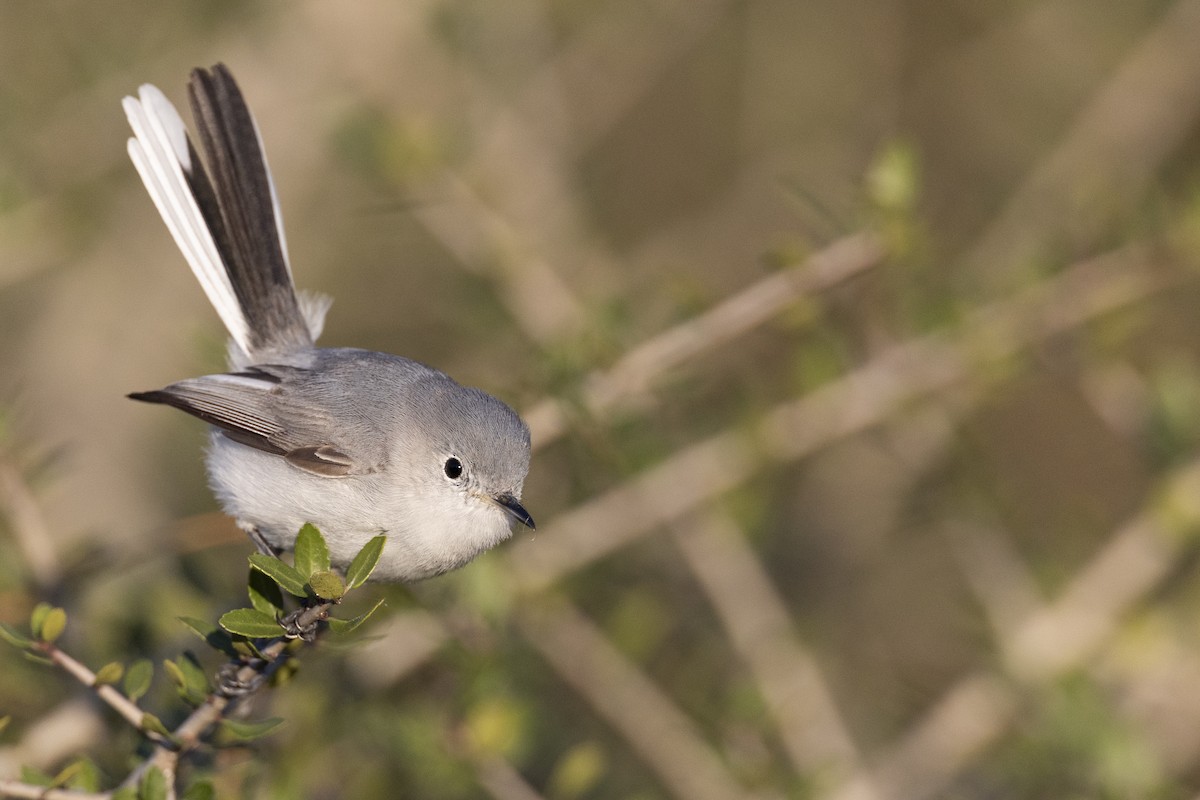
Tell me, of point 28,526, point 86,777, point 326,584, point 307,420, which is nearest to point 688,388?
point 307,420

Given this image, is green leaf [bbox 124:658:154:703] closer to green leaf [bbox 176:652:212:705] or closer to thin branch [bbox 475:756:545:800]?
green leaf [bbox 176:652:212:705]

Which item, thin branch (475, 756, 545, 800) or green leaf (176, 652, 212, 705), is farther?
thin branch (475, 756, 545, 800)

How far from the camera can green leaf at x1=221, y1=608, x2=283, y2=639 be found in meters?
Answer: 1.70

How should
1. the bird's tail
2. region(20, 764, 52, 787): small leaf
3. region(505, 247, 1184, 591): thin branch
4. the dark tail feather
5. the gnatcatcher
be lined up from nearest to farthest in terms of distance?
1. region(20, 764, 52, 787): small leaf
2. the gnatcatcher
3. the bird's tail
4. the dark tail feather
5. region(505, 247, 1184, 591): thin branch

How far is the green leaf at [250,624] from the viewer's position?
170 centimetres

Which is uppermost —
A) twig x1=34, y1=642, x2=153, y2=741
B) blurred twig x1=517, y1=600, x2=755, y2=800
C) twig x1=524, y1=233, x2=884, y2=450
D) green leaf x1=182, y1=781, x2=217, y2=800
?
twig x1=524, y1=233, x2=884, y2=450

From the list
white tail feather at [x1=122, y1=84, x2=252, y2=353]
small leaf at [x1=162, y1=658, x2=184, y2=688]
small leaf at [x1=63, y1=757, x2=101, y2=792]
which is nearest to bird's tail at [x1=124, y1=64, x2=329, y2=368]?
white tail feather at [x1=122, y1=84, x2=252, y2=353]

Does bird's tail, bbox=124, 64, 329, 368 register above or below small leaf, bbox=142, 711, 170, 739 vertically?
above

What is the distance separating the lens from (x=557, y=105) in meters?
4.49

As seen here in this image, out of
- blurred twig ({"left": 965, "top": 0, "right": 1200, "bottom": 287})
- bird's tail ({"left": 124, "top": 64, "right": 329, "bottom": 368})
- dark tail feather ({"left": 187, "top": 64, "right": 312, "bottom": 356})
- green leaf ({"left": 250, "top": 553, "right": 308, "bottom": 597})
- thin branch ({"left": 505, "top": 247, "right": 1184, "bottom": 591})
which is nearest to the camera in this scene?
green leaf ({"left": 250, "top": 553, "right": 308, "bottom": 597})

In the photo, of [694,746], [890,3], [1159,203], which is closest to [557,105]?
[890,3]

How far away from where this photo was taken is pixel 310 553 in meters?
1.72

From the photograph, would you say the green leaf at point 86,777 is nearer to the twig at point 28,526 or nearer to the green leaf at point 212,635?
the green leaf at point 212,635

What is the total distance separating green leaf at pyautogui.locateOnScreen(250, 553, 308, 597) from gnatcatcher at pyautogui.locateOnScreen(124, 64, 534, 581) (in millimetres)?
433
